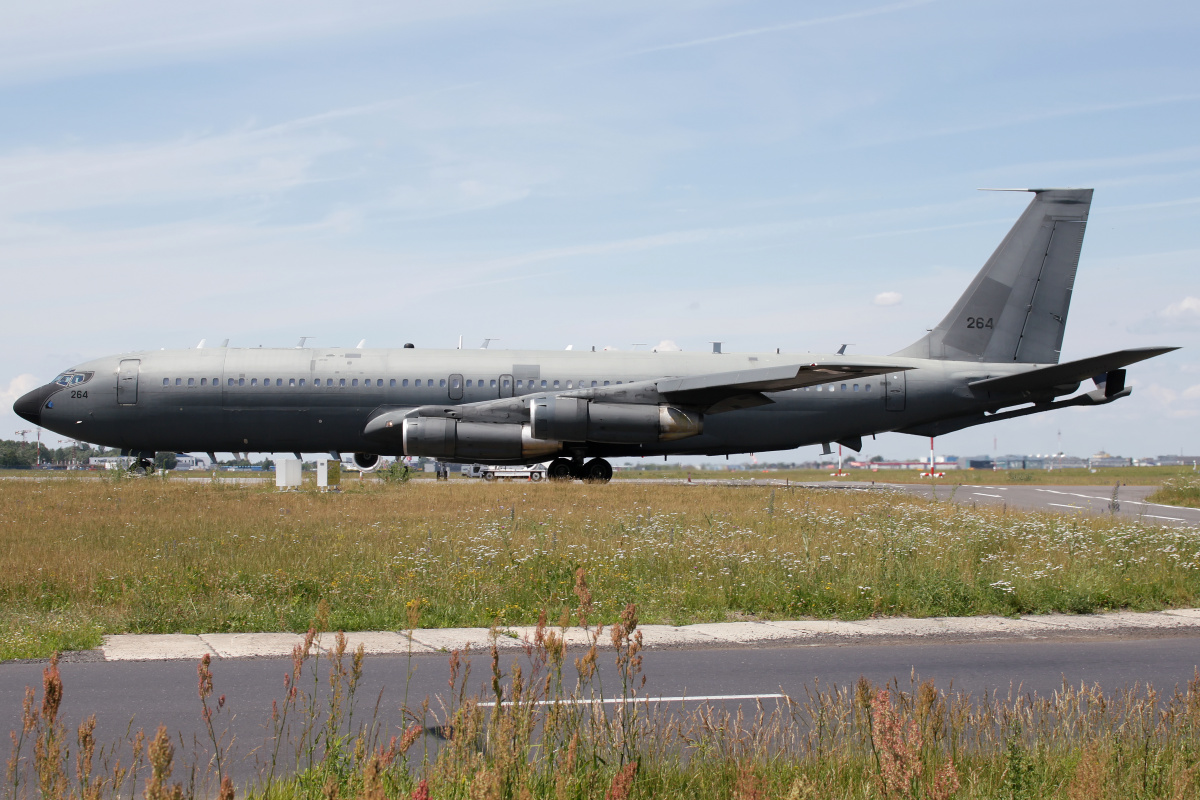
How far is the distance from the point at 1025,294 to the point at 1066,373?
4.87m

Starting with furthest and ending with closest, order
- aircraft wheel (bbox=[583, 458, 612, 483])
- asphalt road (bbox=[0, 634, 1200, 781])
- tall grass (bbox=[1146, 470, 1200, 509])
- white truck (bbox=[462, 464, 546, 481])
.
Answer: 1. white truck (bbox=[462, 464, 546, 481])
2. tall grass (bbox=[1146, 470, 1200, 509])
3. aircraft wheel (bbox=[583, 458, 612, 483])
4. asphalt road (bbox=[0, 634, 1200, 781])

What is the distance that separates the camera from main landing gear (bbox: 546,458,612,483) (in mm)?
32594

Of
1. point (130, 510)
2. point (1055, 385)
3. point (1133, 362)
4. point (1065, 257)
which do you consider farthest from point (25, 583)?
point (1065, 257)

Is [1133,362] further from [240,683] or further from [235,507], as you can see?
[240,683]

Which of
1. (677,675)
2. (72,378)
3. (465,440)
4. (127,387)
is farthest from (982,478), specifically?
(677,675)

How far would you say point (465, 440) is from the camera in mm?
29516

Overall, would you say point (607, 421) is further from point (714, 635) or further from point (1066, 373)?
point (714, 635)

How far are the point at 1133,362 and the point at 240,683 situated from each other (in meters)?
27.5

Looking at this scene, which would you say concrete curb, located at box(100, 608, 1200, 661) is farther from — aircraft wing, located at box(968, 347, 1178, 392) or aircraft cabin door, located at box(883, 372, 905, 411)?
aircraft cabin door, located at box(883, 372, 905, 411)

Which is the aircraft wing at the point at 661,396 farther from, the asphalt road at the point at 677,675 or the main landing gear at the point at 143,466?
the asphalt road at the point at 677,675

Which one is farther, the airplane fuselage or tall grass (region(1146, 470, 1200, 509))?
tall grass (region(1146, 470, 1200, 509))

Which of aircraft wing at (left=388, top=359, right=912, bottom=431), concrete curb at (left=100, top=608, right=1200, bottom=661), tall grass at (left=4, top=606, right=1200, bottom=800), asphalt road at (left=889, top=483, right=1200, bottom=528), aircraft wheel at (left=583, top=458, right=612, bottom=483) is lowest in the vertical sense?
asphalt road at (left=889, top=483, right=1200, bottom=528)

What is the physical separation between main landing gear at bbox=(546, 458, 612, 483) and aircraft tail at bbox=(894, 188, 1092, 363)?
40.1 ft

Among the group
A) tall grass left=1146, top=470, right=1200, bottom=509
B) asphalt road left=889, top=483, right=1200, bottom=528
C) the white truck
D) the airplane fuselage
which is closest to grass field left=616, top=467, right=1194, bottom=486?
tall grass left=1146, top=470, right=1200, bottom=509
